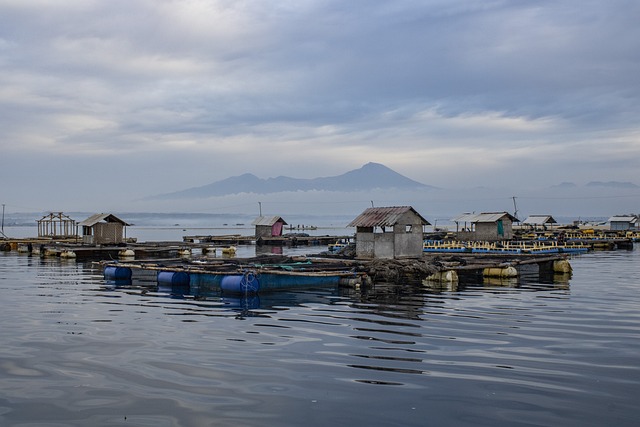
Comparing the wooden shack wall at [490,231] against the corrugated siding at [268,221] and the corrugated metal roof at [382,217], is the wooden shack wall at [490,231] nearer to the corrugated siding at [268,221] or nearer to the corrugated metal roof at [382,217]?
the corrugated siding at [268,221]

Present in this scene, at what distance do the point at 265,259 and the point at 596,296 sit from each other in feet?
68.5

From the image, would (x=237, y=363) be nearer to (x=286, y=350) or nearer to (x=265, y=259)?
(x=286, y=350)

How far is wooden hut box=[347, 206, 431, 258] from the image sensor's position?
133 ft

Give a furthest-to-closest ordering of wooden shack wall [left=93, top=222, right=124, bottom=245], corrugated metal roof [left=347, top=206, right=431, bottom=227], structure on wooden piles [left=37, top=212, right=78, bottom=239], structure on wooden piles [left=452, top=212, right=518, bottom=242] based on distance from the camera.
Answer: structure on wooden piles [left=37, top=212, right=78, bottom=239]
structure on wooden piles [left=452, top=212, right=518, bottom=242]
wooden shack wall [left=93, top=222, right=124, bottom=245]
corrugated metal roof [left=347, top=206, right=431, bottom=227]

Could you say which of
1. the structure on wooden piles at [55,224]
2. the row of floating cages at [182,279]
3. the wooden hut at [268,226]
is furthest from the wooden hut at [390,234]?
the structure on wooden piles at [55,224]

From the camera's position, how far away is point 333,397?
12.1m

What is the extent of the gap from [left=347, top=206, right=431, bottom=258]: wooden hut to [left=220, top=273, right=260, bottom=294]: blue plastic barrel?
528 inches

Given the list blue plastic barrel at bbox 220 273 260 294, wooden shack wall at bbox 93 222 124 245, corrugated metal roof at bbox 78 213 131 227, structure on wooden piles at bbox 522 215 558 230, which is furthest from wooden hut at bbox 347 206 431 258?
structure on wooden piles at bbox 522 215 558 230

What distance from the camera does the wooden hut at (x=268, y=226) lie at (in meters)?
89.0

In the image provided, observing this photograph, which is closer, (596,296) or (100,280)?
(596,296)

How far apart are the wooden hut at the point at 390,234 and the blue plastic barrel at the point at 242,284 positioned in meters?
13.4

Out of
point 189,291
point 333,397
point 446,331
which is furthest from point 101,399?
point 189,291

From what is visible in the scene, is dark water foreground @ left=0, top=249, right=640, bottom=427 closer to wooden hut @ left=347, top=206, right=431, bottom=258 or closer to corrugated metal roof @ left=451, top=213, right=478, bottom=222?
wooden hut @ left=347, top=206, right=431, bottom=258

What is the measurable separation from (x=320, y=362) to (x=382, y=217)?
26767 mm
